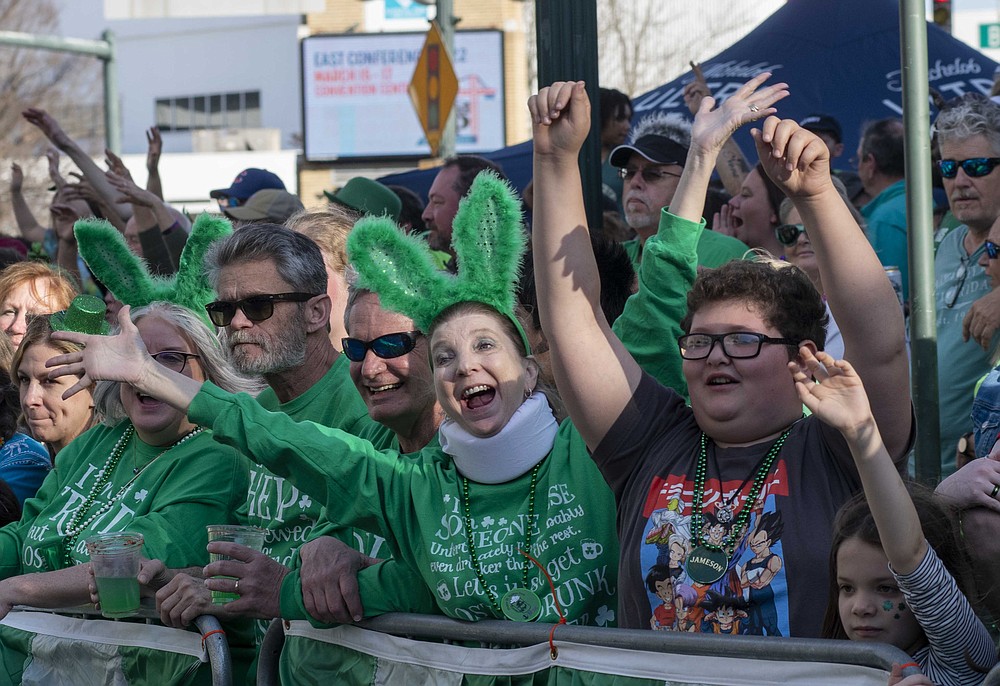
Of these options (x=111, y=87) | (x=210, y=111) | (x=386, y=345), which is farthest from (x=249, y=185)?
(x=210, y=111)

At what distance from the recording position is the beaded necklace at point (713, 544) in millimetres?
3098

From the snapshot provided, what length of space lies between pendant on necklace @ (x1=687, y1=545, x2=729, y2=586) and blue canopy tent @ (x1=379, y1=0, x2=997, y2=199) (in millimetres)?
5447

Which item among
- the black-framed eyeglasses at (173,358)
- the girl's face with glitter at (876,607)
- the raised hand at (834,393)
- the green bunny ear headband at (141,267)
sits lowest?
the girl's face with glitter at (876,607)

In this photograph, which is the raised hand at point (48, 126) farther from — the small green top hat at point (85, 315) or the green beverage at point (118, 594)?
the green beverage at point (118, 594)

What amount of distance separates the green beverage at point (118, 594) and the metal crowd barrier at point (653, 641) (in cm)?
46

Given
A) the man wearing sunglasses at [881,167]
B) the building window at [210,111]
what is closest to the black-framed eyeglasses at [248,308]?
the man wearing sunglasses at [881,167]

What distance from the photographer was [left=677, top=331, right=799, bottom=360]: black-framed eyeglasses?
329 centimetres

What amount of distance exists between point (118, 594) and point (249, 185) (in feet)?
14.1

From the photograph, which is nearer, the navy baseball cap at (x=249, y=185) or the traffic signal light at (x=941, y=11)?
the navy baseball cap at (x=249, y=185)

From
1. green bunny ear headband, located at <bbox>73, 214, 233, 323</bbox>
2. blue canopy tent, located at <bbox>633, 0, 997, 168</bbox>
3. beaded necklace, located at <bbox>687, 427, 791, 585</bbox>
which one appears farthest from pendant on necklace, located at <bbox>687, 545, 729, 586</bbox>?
blue canopy tent, located at <bbox>633, 0, 997, 168</bbox>

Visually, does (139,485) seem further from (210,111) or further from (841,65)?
(210,111)

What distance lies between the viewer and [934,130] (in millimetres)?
5348

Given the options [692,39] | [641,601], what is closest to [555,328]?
[641,601]

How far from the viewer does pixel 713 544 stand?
3123 mm
